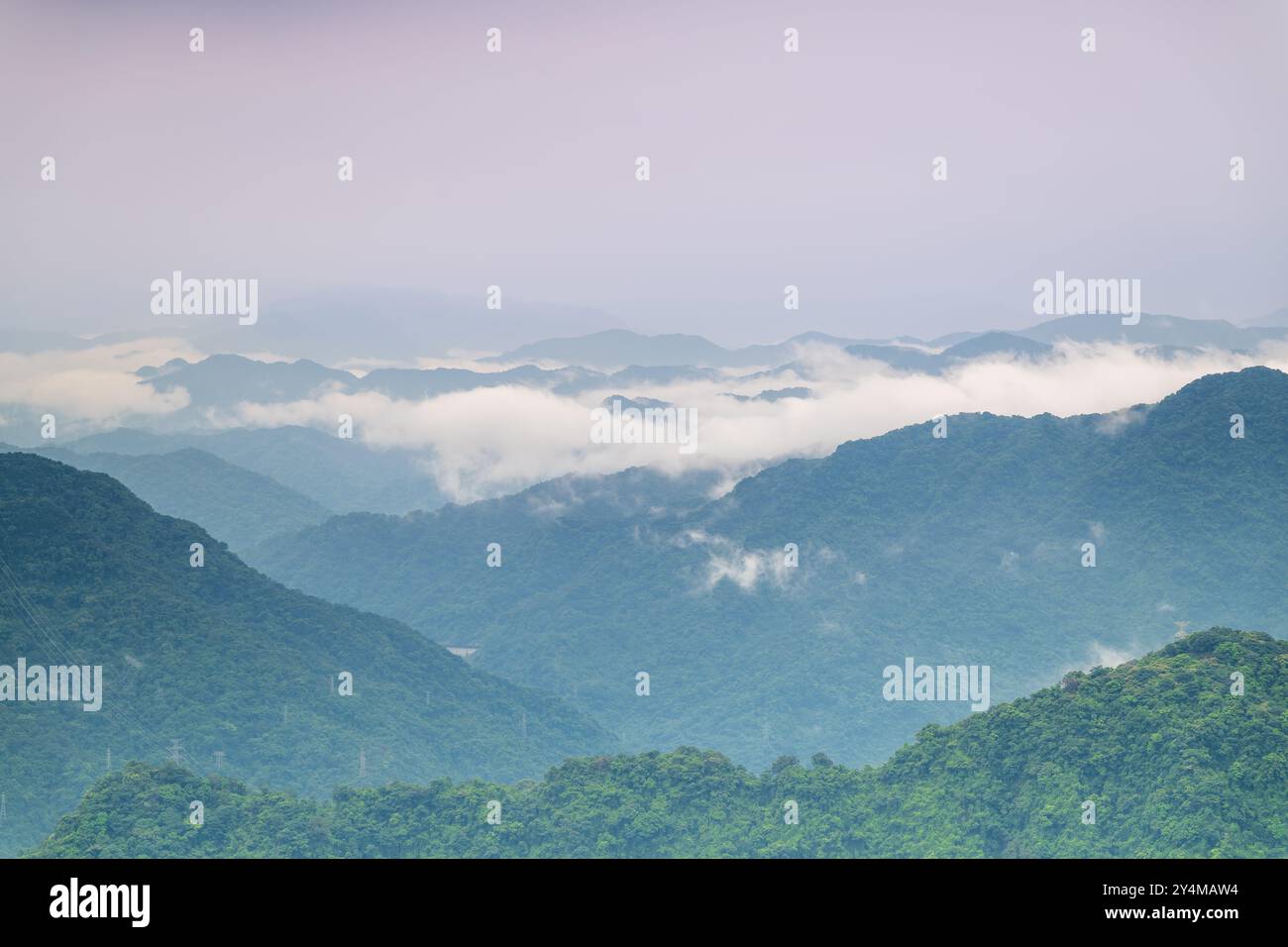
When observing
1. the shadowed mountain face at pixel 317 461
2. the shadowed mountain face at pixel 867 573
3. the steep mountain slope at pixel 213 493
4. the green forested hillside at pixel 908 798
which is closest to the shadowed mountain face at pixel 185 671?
the green forested hillside at pixel 908 798

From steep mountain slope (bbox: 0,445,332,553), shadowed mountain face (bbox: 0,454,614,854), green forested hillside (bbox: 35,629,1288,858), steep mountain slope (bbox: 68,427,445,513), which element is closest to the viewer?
green forested hillside (bbox: 35,629,1288,858)

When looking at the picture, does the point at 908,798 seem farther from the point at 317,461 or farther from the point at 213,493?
the point at 317,461

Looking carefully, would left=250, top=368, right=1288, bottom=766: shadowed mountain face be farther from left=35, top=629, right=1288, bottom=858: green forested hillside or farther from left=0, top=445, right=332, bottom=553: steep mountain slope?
left=35, top=629, right=1288, bottom=858: green forested hillside

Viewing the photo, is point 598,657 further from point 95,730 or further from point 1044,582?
point 95,730

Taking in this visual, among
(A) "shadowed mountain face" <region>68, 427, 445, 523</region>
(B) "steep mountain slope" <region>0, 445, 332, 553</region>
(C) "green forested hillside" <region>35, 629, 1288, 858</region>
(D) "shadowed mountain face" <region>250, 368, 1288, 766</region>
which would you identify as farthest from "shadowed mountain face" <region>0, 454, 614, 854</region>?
(A) "shadowed mountain face" <region>68, 427, 445, 523</region>

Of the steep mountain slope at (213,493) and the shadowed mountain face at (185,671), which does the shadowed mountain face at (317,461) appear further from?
the shadowed mountain face at (185,671)
